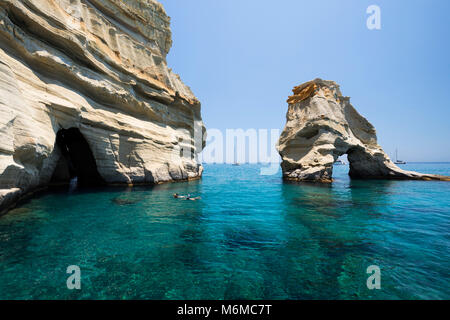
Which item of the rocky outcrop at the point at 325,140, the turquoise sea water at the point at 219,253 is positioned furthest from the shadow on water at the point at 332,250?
the rocky outcrop at the point at 325,140

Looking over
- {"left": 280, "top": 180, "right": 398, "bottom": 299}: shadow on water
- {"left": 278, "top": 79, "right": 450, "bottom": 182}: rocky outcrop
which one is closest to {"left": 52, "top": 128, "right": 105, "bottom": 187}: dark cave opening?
{"left": 280, "top": 180, "right": 398, "bottom": 299}: shadow on water

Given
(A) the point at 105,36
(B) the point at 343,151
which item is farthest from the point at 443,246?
(A) the point at 105,36

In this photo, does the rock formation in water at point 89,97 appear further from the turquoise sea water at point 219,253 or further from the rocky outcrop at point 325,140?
the rocky outcrop at point 325,140

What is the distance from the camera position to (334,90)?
30.9m

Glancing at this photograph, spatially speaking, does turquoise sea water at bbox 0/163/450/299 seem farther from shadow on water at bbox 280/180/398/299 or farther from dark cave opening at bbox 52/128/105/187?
dark cave opening at bbox 52/128/105/187

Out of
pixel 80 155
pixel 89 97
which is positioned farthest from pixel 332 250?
pixel 80 155

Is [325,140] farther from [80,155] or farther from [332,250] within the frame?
[80,155]

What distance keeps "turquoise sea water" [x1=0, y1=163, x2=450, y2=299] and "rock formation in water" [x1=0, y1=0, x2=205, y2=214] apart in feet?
11.7

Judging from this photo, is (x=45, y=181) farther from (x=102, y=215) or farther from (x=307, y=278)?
(x=307, y=278)

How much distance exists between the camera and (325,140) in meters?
26.0

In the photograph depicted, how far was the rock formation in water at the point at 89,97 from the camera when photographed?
902cm

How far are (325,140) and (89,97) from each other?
1050 inches
